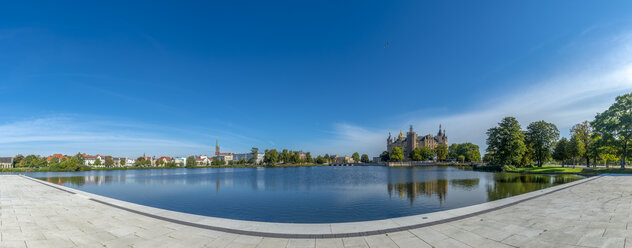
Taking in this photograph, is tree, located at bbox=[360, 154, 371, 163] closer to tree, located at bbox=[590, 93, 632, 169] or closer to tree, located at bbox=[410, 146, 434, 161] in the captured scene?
tree, located at bbox=[410, 146, 434, 161]

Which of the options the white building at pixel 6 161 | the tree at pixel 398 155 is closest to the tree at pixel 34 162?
the white building at pixel 6 161

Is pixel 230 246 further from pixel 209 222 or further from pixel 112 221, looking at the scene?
pixel 112 221

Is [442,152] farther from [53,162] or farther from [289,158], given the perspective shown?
[53,162]

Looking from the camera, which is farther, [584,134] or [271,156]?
[271,156]

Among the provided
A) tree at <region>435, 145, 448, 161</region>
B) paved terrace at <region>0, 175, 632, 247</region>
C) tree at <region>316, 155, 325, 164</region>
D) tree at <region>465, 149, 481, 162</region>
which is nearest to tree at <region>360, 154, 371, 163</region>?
tree at <region>316, 155, 325, 164</region>

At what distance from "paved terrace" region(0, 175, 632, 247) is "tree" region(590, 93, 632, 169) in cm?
3735

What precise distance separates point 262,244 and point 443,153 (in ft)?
446

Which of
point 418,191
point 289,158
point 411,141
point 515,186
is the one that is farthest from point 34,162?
point 411,141

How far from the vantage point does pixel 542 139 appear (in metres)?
49.4

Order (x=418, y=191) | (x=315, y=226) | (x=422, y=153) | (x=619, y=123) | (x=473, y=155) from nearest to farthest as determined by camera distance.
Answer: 1. (x=315, y=226)
2. (x=418, y=191)
3. (x=619, y=123)
4. (x=473, y=155)
5. (x=422, y=153)

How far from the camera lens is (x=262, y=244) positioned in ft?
20.1

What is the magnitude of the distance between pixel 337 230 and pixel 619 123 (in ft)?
159

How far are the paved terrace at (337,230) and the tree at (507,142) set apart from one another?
144 ft

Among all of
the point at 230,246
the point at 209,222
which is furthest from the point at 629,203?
the point at 209,222
